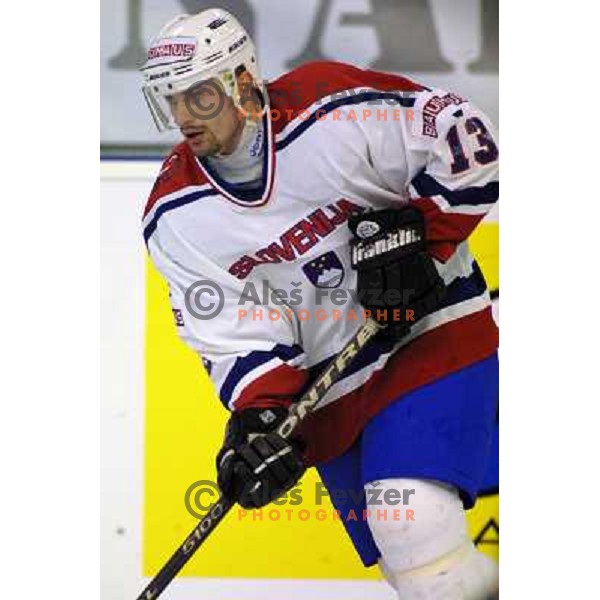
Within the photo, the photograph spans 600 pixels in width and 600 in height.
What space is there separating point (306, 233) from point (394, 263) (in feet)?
0.56

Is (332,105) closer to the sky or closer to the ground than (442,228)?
closer to the sky

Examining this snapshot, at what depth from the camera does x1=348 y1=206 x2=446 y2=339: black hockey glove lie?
8.08 ft

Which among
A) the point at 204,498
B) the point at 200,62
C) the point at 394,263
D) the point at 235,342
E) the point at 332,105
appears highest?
the point at 200,62

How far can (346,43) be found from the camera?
2654 millimetres

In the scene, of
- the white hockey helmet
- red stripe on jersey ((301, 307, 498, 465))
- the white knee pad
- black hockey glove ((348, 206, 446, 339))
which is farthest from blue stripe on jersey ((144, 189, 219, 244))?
the white knee pad

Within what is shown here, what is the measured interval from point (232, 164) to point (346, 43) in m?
0.31

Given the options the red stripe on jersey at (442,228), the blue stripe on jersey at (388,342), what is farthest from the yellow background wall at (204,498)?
the red stripe on jersey at (442,228)

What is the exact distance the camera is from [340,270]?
2.56m

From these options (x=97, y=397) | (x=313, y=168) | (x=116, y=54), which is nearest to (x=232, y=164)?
(x=313, y=168)

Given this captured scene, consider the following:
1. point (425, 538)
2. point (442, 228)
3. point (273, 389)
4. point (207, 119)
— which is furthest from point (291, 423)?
point (207, 119)

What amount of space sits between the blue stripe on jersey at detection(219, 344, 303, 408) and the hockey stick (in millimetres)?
66

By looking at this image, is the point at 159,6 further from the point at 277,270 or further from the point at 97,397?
the point at 97,397

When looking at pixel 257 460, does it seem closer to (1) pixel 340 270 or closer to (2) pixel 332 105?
(1) pixel 340 270

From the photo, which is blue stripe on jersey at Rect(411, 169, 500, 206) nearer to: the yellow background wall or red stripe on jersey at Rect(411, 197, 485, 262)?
red stripe on jersey at Rect(411, 197, 485, 262)
